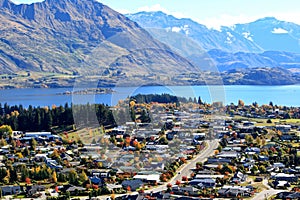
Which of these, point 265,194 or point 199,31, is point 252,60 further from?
point 265,194

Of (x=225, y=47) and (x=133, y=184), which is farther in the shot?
(x=225, y=47)

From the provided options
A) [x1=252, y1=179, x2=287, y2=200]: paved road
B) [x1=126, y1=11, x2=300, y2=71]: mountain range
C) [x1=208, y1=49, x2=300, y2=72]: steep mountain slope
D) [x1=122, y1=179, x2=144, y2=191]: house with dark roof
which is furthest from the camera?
[x1=126, y1=11, x2=300, y2=71]: mountain range

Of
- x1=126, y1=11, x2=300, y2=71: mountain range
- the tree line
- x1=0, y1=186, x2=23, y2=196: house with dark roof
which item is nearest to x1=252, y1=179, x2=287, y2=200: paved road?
x1=0, y1=186, x2=23, y2=196: house with dark roof

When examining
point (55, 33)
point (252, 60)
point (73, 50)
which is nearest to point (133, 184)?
point (73, 50)

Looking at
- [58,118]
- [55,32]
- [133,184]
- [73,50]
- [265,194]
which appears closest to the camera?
[265,194]

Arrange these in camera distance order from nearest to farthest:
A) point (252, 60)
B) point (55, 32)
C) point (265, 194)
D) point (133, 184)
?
point (265, 194) < point (133, 184) < point (55, 32) < point (252, 60)

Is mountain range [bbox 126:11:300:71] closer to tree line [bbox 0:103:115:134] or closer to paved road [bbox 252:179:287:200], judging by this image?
tree line [bbox 0:103:115:134]

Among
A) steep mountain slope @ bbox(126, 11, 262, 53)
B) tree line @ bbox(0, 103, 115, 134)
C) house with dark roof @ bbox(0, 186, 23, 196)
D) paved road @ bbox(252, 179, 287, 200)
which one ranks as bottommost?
paved road @ bbox(252, 179, 287, 200)

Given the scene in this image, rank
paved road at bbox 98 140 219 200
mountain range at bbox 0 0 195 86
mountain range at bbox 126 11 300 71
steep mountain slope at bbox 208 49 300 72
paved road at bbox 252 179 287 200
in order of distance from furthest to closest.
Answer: mountain range at bbox 126 11 300 71 → steep mountain slope at bbox 208 49 300 72 → mountain range at bbox 0 0 195 86 → paved road at bbox 98 140 219 200 → paved road at bbox 252 179 287 200

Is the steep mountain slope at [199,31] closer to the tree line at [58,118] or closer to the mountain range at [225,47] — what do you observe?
the mountain range at [225,47]
